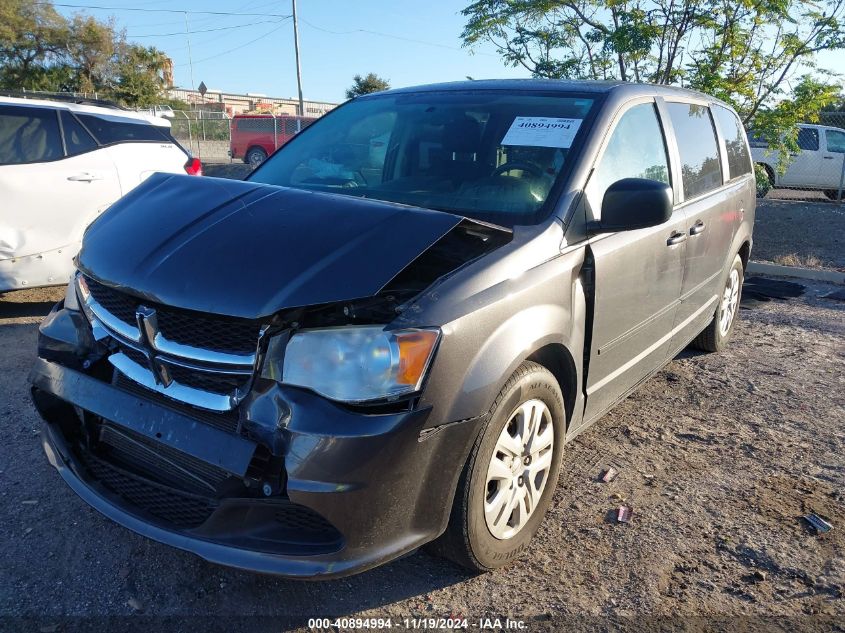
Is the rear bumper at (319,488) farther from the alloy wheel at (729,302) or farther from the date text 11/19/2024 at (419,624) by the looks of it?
the alloy wheel at (729,302)

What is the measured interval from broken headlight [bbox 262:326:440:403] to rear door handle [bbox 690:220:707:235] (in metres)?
2.33

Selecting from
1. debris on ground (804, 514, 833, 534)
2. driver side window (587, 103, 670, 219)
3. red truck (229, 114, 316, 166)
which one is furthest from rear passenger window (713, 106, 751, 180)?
red truck (229, 114, 316, 166)

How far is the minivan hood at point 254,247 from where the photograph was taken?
2.08m

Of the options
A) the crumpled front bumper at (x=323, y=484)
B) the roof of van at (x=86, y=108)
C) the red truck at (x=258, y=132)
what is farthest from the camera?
the red truck at (x=258, y=132)

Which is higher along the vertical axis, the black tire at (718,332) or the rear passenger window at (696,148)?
the rear passenger window at (696,148)

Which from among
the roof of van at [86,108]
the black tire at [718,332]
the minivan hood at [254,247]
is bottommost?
the black tire at [718,332]

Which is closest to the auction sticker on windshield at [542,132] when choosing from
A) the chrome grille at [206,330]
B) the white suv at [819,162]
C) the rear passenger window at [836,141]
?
the chrome grille at [206,330]

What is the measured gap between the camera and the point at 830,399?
441cm

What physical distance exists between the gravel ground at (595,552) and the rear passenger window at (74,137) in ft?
8.60

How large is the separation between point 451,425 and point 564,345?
75cm

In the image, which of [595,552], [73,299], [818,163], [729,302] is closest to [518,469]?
[595,552]

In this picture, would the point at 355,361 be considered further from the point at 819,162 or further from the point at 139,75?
the point at 139,75

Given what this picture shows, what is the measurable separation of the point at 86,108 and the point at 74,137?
377mm

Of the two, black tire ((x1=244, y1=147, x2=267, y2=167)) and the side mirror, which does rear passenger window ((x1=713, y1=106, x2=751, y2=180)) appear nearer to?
the side mirror
